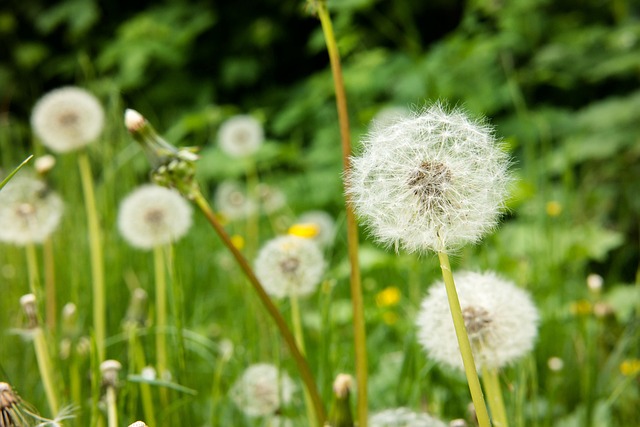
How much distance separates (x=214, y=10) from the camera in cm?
470

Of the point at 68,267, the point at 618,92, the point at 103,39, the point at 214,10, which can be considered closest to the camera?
the point at 68,267

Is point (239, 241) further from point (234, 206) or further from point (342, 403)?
point (342, 403)

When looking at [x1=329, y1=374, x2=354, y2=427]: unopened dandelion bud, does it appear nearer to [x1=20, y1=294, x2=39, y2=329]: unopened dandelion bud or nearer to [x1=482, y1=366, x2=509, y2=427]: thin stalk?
[x1=482, y1=366, x2=509, y2=427]: thin stalk

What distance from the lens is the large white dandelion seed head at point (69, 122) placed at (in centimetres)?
148

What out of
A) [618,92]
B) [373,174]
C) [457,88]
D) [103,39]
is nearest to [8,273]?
[373,174]

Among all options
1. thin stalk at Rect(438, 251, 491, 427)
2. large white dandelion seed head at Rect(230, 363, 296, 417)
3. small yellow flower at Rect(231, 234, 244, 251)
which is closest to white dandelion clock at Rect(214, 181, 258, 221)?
small yellow flower at Rect(231, 234, 244, 251)

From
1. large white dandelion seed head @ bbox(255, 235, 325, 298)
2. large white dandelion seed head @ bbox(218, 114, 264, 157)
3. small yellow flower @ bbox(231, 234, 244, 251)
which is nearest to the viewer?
large white dandelion seed head @ bbox(255, 235, 325, 298)

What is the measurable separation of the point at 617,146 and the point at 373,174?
2179 millimetres

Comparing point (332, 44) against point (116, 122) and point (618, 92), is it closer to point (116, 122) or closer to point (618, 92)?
point (116, 122)

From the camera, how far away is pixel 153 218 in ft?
4.41

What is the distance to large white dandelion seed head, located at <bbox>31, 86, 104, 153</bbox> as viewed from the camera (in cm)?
148

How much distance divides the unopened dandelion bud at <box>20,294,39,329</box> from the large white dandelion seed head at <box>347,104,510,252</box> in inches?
16.8

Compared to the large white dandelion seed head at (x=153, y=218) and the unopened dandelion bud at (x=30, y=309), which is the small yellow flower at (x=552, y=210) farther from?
the unopened dandelion bud at (x=30, y=309)

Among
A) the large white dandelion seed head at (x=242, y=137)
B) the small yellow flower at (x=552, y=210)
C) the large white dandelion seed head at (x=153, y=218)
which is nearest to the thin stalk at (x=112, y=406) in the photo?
the large white dandelion seed head at (x=153, y=218)
